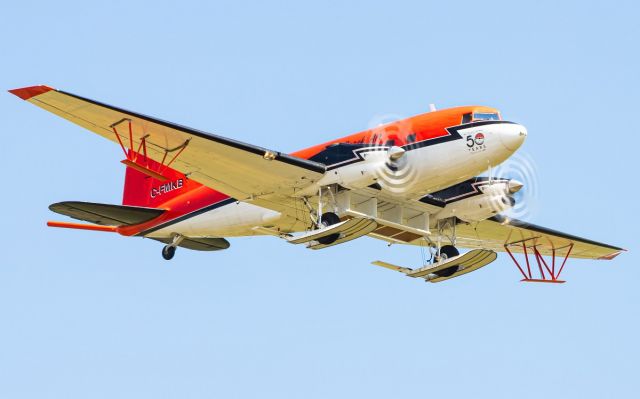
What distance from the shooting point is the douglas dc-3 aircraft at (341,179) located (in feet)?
137

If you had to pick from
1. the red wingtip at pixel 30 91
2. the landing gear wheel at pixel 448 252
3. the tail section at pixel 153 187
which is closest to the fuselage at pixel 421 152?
the landing gear wheel at pixel 448 252

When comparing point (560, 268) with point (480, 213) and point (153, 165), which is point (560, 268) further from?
point (153, 165)

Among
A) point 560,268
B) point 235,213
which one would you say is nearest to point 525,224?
point 560,268

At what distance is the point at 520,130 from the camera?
42.2m

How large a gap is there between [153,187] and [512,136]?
16.0m

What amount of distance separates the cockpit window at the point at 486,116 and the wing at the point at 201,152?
5.68 metres

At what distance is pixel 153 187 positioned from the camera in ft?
166

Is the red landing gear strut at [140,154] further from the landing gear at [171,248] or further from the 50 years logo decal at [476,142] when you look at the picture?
the 50 years logo decal at [476,142]

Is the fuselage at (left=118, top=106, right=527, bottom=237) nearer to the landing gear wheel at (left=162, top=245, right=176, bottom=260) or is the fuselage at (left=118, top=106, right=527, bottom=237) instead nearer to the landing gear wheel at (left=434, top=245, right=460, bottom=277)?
the landing gear wheel at (left=434, top=245, right=460, bottom=277)

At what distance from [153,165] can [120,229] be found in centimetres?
294

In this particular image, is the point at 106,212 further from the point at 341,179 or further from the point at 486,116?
the point at 486,116

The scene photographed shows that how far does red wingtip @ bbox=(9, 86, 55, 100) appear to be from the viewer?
3956cm

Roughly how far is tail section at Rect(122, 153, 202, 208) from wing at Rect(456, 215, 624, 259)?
1135cm

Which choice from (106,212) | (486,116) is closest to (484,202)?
(486,116)
